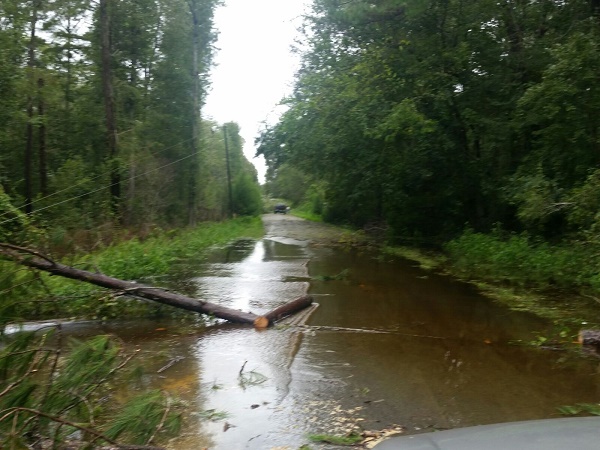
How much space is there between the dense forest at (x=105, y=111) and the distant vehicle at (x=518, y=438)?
490 inches

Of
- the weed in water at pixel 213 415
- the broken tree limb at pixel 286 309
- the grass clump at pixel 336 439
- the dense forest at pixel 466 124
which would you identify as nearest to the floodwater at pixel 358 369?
the weed in water at pixel 213 415

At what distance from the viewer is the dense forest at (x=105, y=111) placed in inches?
711

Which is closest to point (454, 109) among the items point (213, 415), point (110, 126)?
point (110, 126)

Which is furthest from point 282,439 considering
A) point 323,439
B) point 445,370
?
point 445,370

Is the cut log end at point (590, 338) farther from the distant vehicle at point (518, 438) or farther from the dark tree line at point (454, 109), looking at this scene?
the distant vehicle at point (518, 438)

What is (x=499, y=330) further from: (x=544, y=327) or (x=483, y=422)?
(x=483, y=422)

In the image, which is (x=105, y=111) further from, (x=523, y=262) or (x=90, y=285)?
(x=523, y=262)

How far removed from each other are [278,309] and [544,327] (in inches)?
184

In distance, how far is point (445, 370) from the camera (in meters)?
6.82

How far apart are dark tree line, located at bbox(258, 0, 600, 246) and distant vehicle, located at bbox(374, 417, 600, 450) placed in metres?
10.8

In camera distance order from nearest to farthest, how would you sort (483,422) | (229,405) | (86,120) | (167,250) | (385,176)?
(483,422) → (229,405) → (167,250) → (385,176) → (86,120)

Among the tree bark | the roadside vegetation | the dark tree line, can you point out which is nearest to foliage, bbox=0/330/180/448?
the roadside vegetation

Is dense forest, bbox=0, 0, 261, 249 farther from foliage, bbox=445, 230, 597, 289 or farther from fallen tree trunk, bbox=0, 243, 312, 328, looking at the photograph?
foliage, bbox=445, 230, 597, 289

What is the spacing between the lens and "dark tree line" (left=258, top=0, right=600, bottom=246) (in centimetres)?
→ 1342
